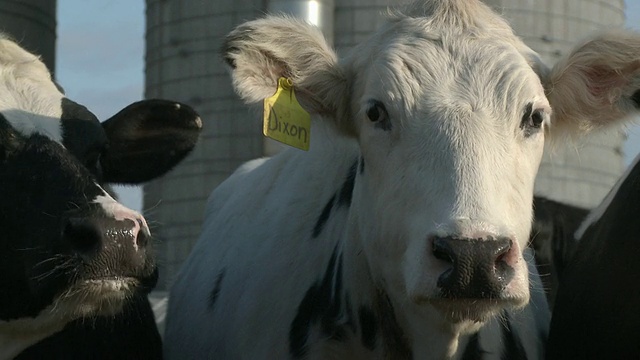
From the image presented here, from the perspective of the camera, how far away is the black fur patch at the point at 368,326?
471cm

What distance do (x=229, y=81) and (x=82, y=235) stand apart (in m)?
6.35

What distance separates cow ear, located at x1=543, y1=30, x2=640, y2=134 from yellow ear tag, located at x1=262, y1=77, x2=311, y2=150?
945 mm

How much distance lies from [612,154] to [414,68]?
6128mm

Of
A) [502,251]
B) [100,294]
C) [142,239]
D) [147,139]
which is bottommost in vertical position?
[100,294]

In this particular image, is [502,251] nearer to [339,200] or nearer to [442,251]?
[442,251]

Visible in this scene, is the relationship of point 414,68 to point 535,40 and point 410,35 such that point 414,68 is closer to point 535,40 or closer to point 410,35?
point 410,35

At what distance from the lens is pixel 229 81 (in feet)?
34.8

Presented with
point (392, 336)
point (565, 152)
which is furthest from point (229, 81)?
point (392, 336)

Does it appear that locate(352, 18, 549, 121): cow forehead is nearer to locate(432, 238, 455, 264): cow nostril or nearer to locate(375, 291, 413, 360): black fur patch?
locate(432, 238, 455, 264): cow nostril

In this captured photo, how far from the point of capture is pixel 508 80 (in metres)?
4.50

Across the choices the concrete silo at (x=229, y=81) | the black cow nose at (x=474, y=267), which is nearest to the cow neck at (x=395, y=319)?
the black cow nose at (x=474, y=267)

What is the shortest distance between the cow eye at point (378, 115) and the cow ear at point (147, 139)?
1.20 m

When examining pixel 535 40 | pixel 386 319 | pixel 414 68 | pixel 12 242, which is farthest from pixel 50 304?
pixel 535 40

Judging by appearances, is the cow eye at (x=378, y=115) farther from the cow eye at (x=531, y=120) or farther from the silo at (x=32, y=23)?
the silo at (x=32, y=23)
